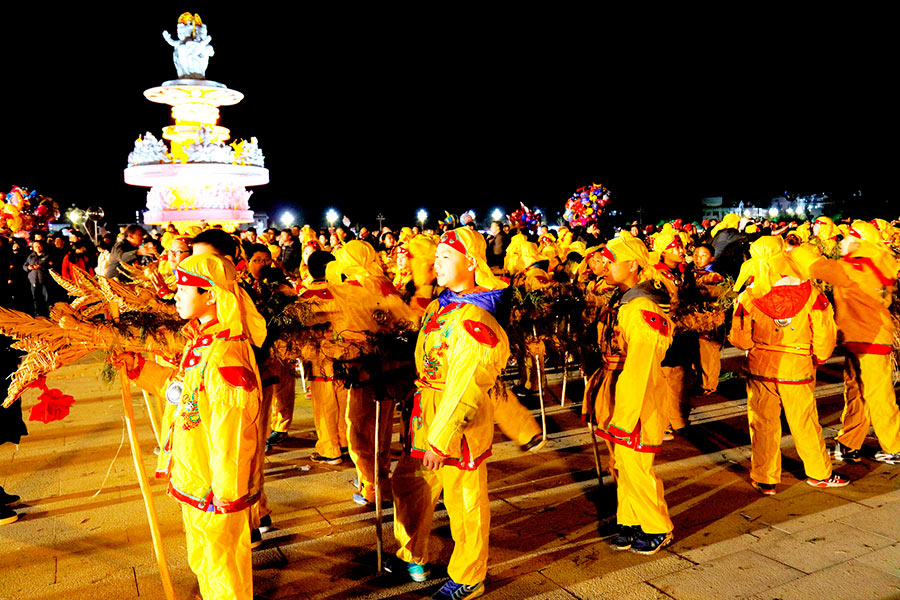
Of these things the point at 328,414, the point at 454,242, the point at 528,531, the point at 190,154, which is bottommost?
the point at 528,531

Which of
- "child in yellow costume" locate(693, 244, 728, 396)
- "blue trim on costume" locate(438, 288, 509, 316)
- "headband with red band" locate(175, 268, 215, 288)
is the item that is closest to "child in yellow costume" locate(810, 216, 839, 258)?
"child in yellow costume" locate(693, 244, 728, 396)

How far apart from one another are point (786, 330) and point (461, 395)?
10.5ft

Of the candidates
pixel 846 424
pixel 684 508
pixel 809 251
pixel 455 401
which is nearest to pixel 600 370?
pixel 684 508

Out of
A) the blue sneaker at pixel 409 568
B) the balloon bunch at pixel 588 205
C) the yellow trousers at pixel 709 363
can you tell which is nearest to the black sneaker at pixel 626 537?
the blue sneaker at pixel 409 568

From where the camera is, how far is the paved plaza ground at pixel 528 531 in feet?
14.1

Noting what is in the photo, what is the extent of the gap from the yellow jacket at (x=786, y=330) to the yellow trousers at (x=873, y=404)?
1.03 metres

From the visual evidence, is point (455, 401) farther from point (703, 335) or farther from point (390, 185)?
point (390, 185)

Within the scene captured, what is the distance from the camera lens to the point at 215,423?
130 inches

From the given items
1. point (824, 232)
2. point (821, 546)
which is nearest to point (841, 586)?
point (821, 546)

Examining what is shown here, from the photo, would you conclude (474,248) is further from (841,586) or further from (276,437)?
(276,437)

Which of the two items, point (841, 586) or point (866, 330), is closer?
point (841, 586)

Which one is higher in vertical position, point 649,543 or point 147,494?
point 147,494

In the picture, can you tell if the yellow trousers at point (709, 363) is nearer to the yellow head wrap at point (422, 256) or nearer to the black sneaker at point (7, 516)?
the yellow head wrap at point (422, 256)

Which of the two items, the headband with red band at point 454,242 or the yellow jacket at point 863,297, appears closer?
the headband with red band at point 454,242
